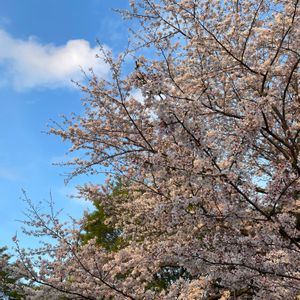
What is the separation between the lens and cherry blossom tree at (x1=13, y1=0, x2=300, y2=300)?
13.0 feet

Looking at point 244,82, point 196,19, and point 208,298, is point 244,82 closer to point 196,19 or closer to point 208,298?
point 196,19

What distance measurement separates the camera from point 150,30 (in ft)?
21.9

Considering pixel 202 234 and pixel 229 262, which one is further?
pixel 202 234

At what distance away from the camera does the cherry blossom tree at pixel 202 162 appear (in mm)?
3969

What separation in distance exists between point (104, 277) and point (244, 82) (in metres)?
3.84

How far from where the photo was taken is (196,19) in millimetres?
6270

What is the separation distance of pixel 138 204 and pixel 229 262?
3.35 m

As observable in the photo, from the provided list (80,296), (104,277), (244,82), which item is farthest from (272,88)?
(80,296)

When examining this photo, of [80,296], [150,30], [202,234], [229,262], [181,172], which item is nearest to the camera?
[181,172]

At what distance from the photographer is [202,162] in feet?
12.8

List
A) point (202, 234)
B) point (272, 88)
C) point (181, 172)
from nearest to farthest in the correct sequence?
point (181, 172)
point (202, 234)
point (272, 88)

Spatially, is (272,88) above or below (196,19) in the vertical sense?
below

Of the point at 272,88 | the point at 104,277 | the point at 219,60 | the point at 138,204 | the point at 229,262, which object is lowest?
the point at 229,262

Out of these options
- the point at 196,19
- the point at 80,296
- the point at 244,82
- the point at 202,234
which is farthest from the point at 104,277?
the point at 196,19
